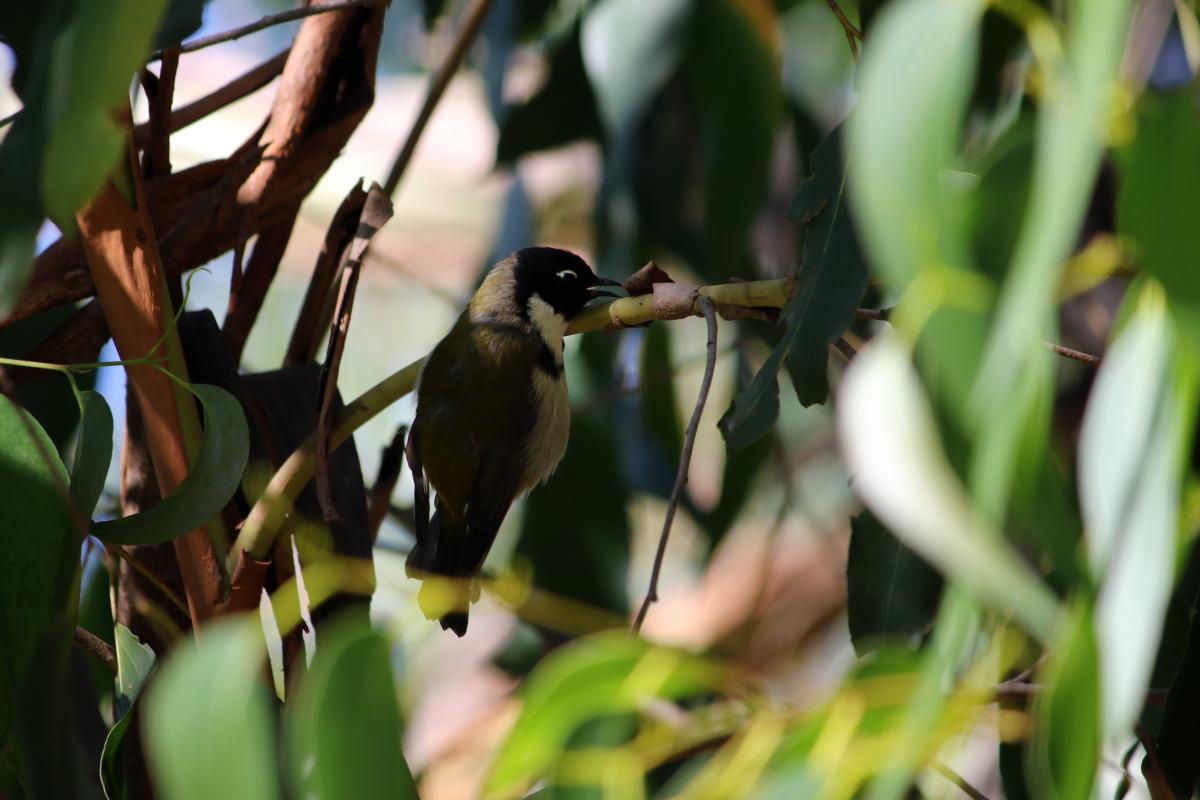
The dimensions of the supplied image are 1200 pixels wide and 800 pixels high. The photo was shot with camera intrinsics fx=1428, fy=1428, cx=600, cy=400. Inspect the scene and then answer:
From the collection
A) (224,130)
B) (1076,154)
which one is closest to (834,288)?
(1076,154)

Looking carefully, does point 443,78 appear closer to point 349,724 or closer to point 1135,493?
point 349,724

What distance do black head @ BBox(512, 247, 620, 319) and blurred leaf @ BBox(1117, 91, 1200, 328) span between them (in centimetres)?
202

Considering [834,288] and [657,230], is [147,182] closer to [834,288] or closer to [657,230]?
[834,288]

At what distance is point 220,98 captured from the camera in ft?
6.31

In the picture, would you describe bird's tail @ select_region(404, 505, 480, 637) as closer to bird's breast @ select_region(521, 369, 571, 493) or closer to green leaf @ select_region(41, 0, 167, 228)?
bird's breast @ select_region(521, 369, 571, 493)

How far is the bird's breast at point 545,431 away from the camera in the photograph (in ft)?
8.24

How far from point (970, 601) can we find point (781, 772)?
17cm

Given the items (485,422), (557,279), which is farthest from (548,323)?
(485,422)

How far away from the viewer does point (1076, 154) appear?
63 centimetres

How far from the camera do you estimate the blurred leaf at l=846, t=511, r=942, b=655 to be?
1.50 meters

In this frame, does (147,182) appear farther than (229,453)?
Yes

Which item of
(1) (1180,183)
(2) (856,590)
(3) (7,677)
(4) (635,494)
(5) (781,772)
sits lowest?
(4) (635,494)

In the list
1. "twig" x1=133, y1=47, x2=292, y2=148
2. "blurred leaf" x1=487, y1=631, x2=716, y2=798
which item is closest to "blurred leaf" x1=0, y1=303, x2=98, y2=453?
"twig" x1=133, y1=47, x2=292, y2=148

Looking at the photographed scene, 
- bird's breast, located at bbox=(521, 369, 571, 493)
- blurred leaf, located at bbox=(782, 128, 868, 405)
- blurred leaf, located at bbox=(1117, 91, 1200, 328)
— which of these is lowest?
bird's breast, located at bbox=(521, 369, 571, 493)
